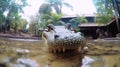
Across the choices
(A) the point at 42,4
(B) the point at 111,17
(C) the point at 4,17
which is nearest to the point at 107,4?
(B) the point at 111,17

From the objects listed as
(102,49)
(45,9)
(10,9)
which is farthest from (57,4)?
(102,49)

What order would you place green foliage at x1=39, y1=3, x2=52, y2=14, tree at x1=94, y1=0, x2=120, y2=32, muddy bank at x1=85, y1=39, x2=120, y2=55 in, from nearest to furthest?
muddy bank at x1=85, y1=39, x2=120, y2=55
tree at x1=94, y1=0, x2=120, y2=32
green foliage at x1=39, y1=3, x2=52, y2=14

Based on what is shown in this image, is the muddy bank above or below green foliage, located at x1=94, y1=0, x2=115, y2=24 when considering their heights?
below

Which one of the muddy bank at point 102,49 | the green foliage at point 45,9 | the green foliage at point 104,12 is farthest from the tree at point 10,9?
the muddy bank at point 102,49

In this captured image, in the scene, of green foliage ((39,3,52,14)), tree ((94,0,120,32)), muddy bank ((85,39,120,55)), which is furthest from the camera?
green foliage ((39,3,52,14))

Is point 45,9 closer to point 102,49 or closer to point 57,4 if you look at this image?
point 57,4

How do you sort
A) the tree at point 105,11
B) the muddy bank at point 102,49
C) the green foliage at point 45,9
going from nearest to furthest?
the muddy bank at point 102,49 < the tree at point 105,11 < the green foliage at point 45,9

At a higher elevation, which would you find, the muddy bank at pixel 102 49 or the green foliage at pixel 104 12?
the green foliage at pixel 104 12

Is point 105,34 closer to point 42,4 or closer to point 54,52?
point 42,4

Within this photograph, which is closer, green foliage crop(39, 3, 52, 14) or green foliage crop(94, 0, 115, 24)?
green foliage crop(94, 0, 115, 24)

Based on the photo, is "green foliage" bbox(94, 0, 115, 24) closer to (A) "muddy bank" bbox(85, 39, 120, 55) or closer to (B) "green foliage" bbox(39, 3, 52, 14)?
(B) "green foliage" bbox(39, 3, 52, 14)

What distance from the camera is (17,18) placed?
2127 centimetres

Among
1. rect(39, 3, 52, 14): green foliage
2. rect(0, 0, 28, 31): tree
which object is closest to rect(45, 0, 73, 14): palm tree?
rect(39, 3, 52, 14): green foliage

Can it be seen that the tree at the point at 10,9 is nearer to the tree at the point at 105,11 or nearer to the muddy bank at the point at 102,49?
the tree at the point at 105,11
